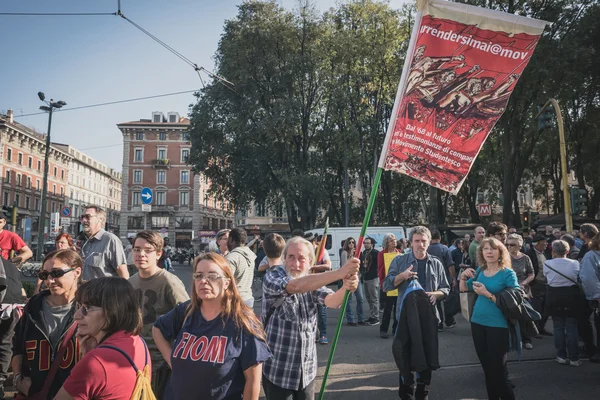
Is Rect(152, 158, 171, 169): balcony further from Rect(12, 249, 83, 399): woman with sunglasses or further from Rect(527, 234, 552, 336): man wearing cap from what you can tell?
Rect(12, 249, 83, 399): woman with sunglasses

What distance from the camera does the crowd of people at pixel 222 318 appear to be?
2.29 metres

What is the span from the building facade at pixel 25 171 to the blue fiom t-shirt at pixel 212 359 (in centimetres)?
5571

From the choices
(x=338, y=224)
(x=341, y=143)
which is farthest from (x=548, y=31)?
(x=338, y=224)

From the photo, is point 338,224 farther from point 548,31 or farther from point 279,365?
point 279,365

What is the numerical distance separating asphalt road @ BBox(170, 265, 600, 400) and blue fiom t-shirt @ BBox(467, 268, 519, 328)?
117 cm

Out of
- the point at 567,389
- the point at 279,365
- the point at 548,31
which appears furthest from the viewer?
the point at 548,31

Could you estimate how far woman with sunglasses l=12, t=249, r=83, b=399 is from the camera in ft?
9.41

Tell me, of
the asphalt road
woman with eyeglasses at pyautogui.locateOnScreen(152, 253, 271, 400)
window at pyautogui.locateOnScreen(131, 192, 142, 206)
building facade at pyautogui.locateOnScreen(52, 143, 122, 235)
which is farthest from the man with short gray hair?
window at pyautogui.locateOnScreen(131, 192, 142, 206)

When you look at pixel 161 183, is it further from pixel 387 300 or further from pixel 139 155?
pixel 387 300

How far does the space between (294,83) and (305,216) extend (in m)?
8.03

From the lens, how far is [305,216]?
27.9 meters

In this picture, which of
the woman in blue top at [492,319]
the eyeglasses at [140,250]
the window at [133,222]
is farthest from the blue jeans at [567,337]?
the window at [133,222]

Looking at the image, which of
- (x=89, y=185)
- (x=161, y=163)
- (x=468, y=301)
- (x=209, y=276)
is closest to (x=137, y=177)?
(x=161, y=163)

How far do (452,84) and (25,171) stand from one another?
67556mm
